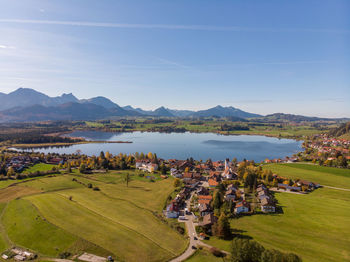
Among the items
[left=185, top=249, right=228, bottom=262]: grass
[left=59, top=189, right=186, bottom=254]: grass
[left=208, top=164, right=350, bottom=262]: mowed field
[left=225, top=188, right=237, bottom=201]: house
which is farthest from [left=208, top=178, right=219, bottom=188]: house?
[left=185, top=249, right=228, bottom=262]: grass

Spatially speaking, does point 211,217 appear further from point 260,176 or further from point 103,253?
point 260,176

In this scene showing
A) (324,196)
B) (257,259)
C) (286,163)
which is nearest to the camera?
(257,259)

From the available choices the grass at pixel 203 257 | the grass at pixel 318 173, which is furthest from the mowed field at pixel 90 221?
the grass at pixel 318 173

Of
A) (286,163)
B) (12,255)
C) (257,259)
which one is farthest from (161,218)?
(286,163)

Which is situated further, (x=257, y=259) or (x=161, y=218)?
(x=161, y=218)

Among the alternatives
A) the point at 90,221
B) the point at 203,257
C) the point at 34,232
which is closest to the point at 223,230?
the point at 203,257

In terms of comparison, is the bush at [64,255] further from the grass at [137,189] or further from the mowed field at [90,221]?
the grass at [137,189]

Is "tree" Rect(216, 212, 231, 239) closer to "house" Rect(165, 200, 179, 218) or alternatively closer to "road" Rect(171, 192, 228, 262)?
"road" Rect(171, 192, 228, 262)
